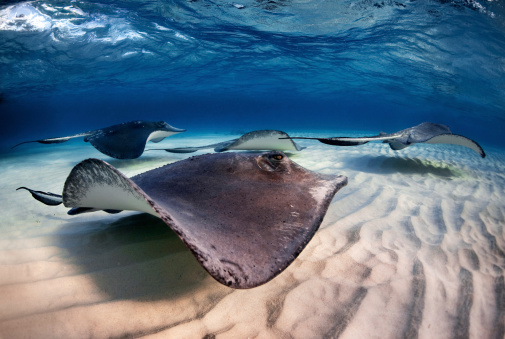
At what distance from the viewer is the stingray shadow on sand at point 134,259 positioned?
162 cm

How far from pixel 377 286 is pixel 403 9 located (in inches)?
594

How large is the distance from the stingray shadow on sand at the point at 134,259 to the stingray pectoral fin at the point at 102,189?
50cm

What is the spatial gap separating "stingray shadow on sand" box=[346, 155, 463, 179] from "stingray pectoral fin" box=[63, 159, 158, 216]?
518 centimetres

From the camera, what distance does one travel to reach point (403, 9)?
12.0 m

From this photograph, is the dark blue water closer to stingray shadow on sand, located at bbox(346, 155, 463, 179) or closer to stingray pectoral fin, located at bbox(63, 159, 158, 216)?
stingray shadow on sand, located at bbox(346, 155, 463, 179)

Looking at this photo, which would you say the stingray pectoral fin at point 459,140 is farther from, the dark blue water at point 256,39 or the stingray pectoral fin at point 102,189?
the dark blue water at point 256,39

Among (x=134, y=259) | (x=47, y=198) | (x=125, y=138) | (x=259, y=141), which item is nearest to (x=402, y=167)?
(x=259, y=141)

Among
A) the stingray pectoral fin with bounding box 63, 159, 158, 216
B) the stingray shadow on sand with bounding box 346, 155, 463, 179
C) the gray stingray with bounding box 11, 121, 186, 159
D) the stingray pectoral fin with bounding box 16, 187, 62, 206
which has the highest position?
the stingray pectoral fin with bounding box 63, 159, 158, 216

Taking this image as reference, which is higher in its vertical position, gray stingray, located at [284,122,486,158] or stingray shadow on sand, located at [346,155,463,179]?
gray stingray, located at [284,122,486,158]

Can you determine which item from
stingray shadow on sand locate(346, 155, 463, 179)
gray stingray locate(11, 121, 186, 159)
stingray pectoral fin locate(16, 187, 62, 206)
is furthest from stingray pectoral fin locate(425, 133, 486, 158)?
stingray pectoral fin locate(16, 187, 62, 206)

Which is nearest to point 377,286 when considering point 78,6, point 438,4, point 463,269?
point 463,269

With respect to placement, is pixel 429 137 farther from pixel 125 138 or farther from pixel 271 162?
pixel 125 138

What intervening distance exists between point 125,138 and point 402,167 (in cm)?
684

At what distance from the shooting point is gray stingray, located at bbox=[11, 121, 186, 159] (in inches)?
213
